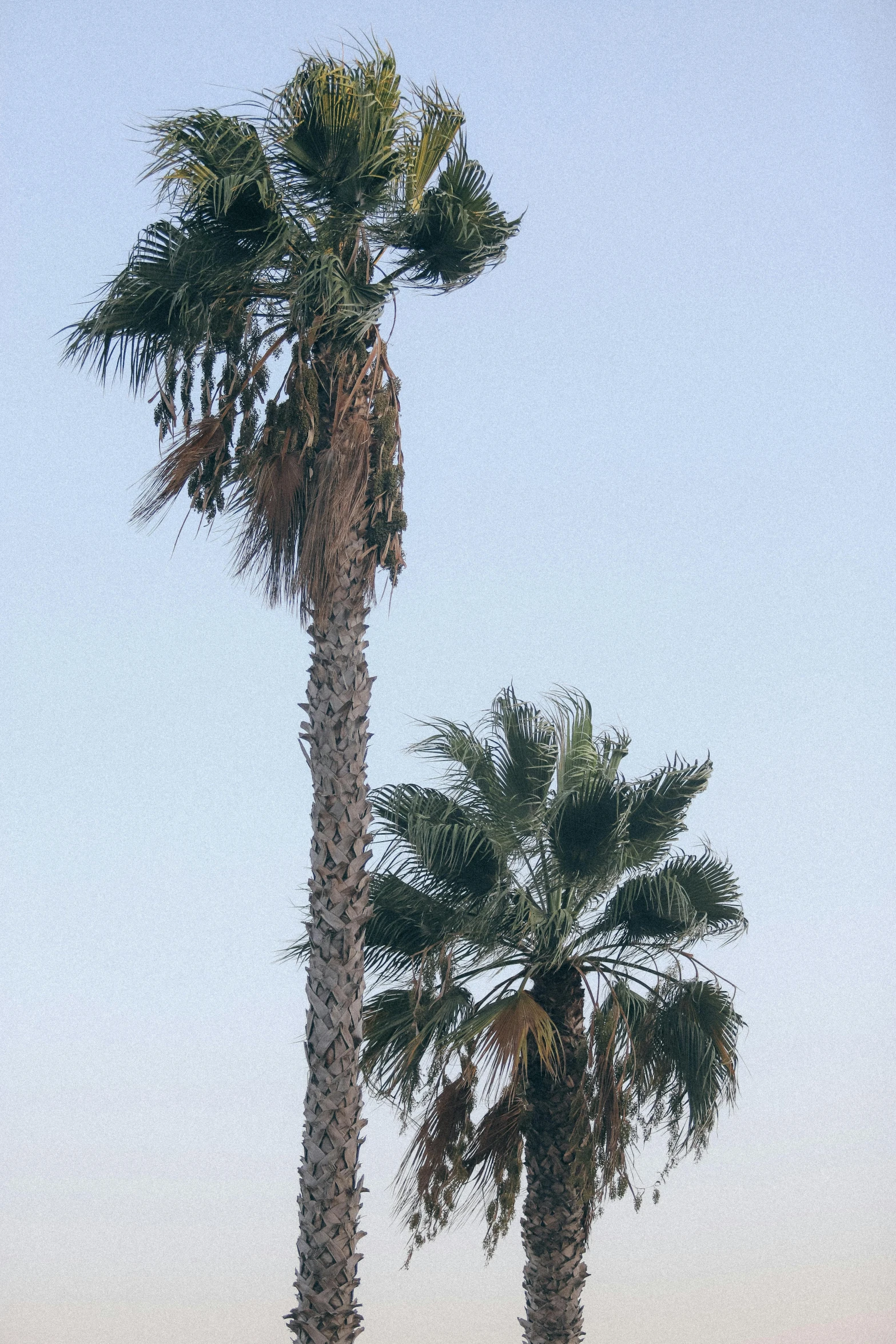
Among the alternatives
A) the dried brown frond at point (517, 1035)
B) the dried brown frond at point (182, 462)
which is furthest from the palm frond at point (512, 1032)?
the dried brown frond at point (182, 462)

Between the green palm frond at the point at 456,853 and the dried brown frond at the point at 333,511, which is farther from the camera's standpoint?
the green palm frond at the point at 456,853

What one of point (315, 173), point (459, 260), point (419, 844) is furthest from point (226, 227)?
point (419, 844)

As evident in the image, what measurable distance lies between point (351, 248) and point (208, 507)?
6.92 ft

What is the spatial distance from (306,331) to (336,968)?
429 centimetres

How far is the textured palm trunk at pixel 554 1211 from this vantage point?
13250 mm

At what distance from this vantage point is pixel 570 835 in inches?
523

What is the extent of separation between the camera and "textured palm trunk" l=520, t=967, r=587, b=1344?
13.2m

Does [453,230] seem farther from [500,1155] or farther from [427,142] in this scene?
[500,1155]

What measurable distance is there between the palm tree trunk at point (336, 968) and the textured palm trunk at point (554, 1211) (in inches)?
139

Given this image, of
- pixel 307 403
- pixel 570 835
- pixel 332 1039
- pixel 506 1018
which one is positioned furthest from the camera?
pixel 570 835

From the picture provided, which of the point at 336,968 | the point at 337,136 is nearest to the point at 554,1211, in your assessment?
the point at 336,968

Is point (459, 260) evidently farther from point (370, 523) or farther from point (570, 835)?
point (570, 835)

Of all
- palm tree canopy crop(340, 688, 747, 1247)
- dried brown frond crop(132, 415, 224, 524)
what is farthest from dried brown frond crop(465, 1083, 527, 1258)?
dried brown frond crop(132, 415, 224, 524)

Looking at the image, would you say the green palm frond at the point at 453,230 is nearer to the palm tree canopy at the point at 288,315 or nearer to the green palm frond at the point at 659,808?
the palm tree canopy at the point at 288,315
